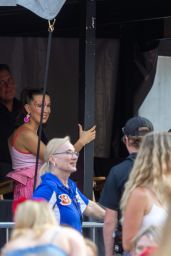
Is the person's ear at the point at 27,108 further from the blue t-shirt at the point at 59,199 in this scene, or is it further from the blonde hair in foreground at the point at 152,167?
the blonde hair in foreground at the point at 152,167

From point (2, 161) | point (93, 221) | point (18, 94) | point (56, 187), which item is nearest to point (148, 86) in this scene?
point (18, 94)

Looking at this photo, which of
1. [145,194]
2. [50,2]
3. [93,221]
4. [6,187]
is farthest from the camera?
[6,187]

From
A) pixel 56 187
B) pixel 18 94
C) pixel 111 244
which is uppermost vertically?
pixel 18 94

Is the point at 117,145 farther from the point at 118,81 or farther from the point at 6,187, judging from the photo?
the point at 6,187

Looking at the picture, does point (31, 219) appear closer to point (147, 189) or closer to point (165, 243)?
point (165, 243)

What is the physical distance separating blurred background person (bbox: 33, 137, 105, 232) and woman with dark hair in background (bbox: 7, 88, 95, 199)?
3.96 ft

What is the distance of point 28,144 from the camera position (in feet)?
25.0

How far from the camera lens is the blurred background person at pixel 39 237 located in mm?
3787

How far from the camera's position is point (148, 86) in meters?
9.71

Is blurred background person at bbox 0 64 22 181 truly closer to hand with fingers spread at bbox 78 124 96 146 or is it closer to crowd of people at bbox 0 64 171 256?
crowd of people at bbox 0 64 171 256

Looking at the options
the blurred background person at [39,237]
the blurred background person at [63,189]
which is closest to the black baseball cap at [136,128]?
the blurred background person at [63,189]

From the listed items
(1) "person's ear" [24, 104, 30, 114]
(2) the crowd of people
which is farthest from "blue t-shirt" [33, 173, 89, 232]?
(1) "person's ear" [24, 104, 30, 114]

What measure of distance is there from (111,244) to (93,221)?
4.95 feet

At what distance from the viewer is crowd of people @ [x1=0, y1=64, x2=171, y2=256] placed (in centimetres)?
390
